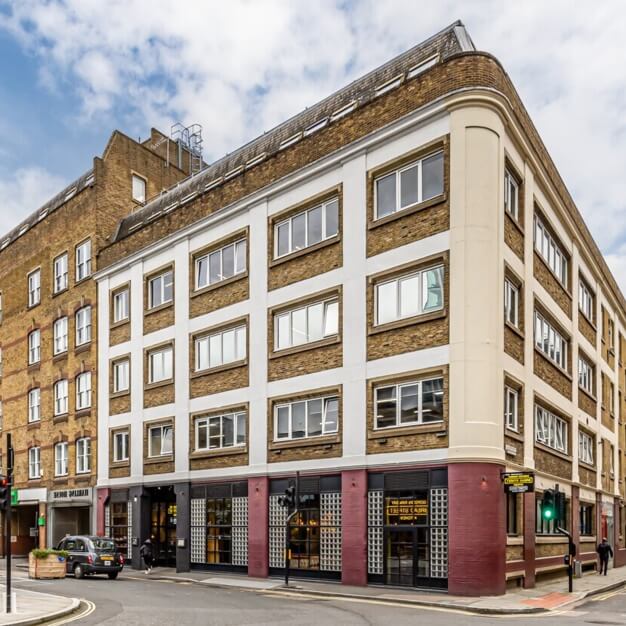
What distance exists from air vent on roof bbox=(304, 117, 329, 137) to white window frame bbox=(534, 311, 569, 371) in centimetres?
975

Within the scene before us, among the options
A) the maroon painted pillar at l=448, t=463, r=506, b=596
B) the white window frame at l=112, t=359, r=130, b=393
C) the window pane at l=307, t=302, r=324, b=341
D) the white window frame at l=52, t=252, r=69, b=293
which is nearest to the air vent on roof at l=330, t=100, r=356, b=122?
the window pane at l=307, t=302, r=324, b=341

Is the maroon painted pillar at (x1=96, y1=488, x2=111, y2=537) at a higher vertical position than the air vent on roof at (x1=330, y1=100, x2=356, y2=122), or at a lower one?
lower

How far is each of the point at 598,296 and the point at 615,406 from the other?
807 cm

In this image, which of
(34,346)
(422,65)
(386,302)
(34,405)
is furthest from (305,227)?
(34,405)

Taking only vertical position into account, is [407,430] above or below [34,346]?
below

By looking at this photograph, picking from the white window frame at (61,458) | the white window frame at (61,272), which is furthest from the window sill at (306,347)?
the white window frame at (61,272)

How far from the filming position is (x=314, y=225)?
1094 inches

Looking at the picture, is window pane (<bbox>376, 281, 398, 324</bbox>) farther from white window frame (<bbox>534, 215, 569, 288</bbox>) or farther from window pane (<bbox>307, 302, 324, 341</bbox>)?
white window frame (<bbox>534, 215, 569, 288</bbox>)

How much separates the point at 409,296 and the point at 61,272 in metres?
23.4

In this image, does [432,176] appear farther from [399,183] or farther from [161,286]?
[161,286]

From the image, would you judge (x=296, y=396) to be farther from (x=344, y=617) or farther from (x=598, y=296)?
(x=598, y=296)

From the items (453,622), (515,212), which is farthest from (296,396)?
(453,622)

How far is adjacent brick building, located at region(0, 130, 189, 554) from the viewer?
127 feet

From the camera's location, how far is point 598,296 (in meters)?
38.7
